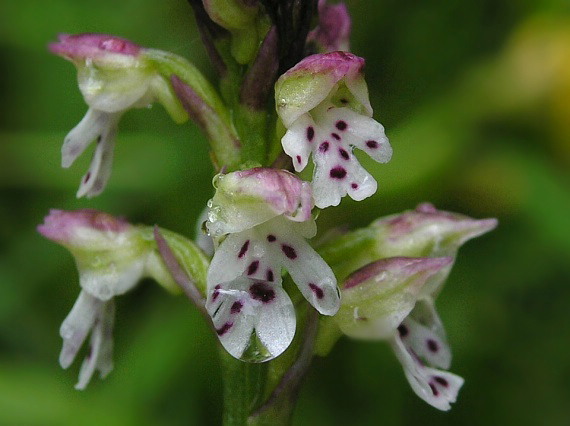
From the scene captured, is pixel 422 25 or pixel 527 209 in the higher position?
pixel 422 25

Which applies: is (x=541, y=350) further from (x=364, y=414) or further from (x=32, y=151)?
(x=32, y=151)

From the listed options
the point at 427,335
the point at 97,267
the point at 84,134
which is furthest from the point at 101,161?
the point at 427,335

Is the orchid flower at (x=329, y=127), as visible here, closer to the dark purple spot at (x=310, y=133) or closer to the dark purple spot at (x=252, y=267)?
the dark purple spot at (x=310, y=133)

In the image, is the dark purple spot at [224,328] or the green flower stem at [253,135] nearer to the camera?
the dark purple spot at [224,328]

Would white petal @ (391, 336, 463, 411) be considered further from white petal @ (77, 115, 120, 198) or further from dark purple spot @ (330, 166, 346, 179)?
white petal @ (77, 115, 120, 198)

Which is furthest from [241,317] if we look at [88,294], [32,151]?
[32,151]

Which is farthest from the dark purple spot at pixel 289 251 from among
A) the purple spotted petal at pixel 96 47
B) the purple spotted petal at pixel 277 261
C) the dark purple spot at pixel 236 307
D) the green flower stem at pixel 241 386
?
the purple spotted petal at pixel 96 47
